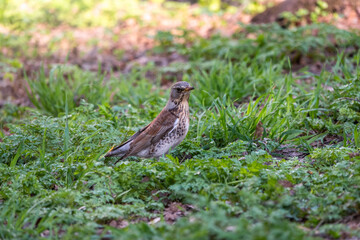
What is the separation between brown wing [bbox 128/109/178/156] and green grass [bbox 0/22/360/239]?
0.56 feet

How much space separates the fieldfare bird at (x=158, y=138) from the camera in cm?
488

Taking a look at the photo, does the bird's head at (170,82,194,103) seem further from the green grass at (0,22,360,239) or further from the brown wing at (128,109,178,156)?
the green grass at (0,22,360,239)

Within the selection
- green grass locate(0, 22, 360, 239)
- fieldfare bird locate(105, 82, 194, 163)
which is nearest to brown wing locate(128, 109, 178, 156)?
fieldfare bird locate(105, 82, 194, 163)

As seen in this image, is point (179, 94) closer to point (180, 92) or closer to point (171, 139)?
point (180, 92)

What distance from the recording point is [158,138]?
4.91 meters

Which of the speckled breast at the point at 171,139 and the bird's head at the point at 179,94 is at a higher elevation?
the bird's head at the point at 179,94

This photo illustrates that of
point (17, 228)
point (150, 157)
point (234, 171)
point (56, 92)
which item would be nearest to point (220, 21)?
point (56, 92)

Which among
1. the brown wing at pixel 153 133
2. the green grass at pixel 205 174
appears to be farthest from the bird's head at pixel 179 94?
the green grass at pixel 205 174

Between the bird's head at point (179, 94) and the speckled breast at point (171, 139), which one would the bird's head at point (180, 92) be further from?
the speckled breast at point (171, 139)

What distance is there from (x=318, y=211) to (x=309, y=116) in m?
2.74

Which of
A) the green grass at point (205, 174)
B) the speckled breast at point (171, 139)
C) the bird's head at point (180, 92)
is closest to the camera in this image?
the green grass at point (205, 174)

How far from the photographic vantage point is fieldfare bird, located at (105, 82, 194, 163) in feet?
16.0

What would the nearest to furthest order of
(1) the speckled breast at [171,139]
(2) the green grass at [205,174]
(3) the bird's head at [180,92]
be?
(2) the green grass at [205,174], (1) the speckled breast at [171,139], (3) the bird's head at [180,92]

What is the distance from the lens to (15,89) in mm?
9195
